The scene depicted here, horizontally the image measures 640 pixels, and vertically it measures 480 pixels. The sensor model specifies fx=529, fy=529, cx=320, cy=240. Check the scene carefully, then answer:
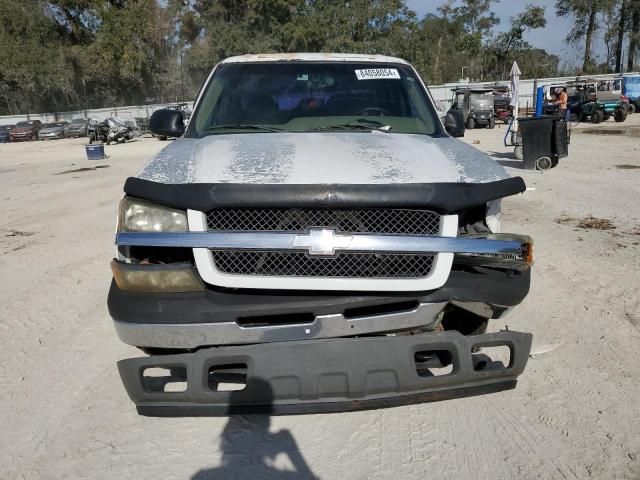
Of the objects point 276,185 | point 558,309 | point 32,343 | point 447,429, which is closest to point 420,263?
point 276,185

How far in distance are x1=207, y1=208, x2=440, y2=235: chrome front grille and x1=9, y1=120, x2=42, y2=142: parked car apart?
40.2 m

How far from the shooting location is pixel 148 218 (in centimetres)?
250

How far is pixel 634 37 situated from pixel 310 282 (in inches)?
2348

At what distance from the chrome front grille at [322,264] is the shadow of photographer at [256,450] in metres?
0.49

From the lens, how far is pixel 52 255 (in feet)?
19.6

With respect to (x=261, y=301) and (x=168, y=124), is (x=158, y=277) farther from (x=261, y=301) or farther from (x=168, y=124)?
(x=168, y=124)

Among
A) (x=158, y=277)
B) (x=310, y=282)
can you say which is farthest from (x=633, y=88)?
(x=158, y=277)

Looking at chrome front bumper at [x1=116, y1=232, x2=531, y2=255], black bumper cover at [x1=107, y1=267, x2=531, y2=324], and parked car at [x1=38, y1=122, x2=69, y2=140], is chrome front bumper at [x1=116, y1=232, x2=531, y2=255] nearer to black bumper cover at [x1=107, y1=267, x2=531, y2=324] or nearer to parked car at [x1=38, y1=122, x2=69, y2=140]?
black bumper cover at [x1=107, y1=267, x2=531, y2=324]

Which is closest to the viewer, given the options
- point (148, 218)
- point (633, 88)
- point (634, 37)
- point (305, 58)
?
point (148, 218)

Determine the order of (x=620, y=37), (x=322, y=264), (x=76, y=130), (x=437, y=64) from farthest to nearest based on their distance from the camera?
(x=437, y=64), (x=620, y=37), (x=76, y=130), (x=322, y=264)

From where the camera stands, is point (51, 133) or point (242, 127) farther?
point (51, 133)

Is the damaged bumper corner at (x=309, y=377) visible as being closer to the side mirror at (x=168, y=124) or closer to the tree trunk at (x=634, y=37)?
the side mirror at (x=168, y=124)

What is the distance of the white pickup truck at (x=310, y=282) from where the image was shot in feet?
7.54

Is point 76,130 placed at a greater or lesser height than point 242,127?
lesser
